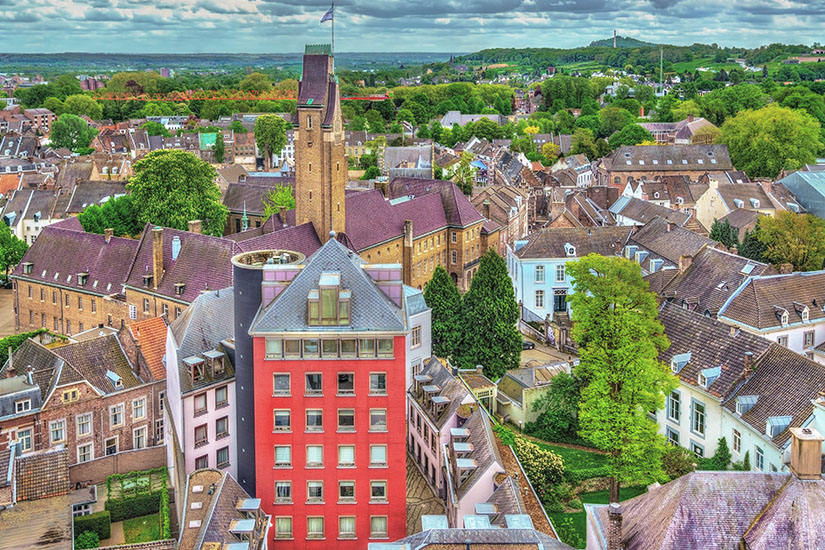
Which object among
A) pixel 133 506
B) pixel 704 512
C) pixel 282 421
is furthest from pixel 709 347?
pixel 133 506

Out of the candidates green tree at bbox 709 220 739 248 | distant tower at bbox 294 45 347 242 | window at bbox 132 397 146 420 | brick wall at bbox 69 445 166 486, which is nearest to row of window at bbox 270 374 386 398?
brick wall at bbox 69 445 166 486

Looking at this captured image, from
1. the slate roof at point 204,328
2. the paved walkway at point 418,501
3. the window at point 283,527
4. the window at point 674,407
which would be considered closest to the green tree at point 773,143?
the window at point 674,407

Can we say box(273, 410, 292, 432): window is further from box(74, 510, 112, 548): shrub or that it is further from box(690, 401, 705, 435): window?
box(690, 401, 705, 435): window

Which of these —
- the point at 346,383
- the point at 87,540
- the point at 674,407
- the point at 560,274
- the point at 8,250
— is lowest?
the point at 87,540

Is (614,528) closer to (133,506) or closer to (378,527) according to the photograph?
(378,527)

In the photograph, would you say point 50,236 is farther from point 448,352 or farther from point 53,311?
point 448,352

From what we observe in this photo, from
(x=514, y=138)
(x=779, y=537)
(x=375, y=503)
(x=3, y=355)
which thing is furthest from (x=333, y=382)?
(x=514, y=138)

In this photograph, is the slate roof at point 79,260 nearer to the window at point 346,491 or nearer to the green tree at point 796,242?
the window at point 346,491
